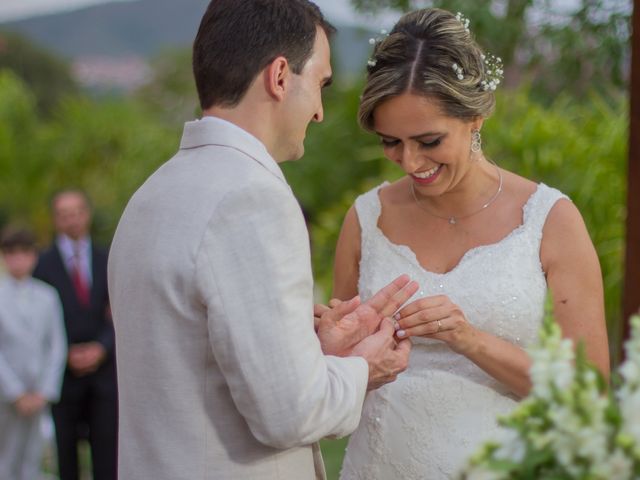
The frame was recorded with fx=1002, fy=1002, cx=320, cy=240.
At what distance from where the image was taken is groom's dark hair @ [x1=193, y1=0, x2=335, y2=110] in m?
2.16

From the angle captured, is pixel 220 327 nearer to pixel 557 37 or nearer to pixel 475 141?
pixel 475 141

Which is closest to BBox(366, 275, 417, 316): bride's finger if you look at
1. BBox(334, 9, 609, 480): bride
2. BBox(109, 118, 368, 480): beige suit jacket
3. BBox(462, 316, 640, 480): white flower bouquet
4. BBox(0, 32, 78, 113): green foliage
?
BBox(334, 9, 609, 480): bride

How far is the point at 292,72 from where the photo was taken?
7.27 ft

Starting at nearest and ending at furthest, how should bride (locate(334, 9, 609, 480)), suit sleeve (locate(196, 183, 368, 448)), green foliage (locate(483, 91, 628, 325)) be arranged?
suit sleeve (locate(196, 183, 368, 448)) < bride (locate(334, 9, 609, 480)) < green foliage (locate(483, 91, 628, 325))

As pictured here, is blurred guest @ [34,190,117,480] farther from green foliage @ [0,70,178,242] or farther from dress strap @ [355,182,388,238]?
green foliage @ [0,70,178,242]

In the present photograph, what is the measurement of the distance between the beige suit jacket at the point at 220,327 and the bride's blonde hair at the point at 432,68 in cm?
84

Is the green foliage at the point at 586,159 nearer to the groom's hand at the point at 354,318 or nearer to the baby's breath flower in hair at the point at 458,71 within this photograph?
the baby's breath flower in hair at the point at 458,71

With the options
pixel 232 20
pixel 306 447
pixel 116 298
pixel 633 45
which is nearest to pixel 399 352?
pixel 306 447

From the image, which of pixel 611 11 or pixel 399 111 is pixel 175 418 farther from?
pixel 611 11

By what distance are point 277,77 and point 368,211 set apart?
1215mm

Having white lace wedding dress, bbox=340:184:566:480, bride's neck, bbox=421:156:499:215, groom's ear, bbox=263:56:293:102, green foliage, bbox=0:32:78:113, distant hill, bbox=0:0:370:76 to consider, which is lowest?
green foliage, bbox=0:32:78:113

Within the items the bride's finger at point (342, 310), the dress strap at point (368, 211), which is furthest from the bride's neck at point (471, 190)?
the bride's finger at point (342, 310)

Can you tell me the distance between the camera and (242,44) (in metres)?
2.16

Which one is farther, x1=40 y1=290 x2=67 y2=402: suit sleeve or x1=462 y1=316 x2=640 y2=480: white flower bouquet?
x1=40 y1=290 x2=67 y2=402: suit sleeve
